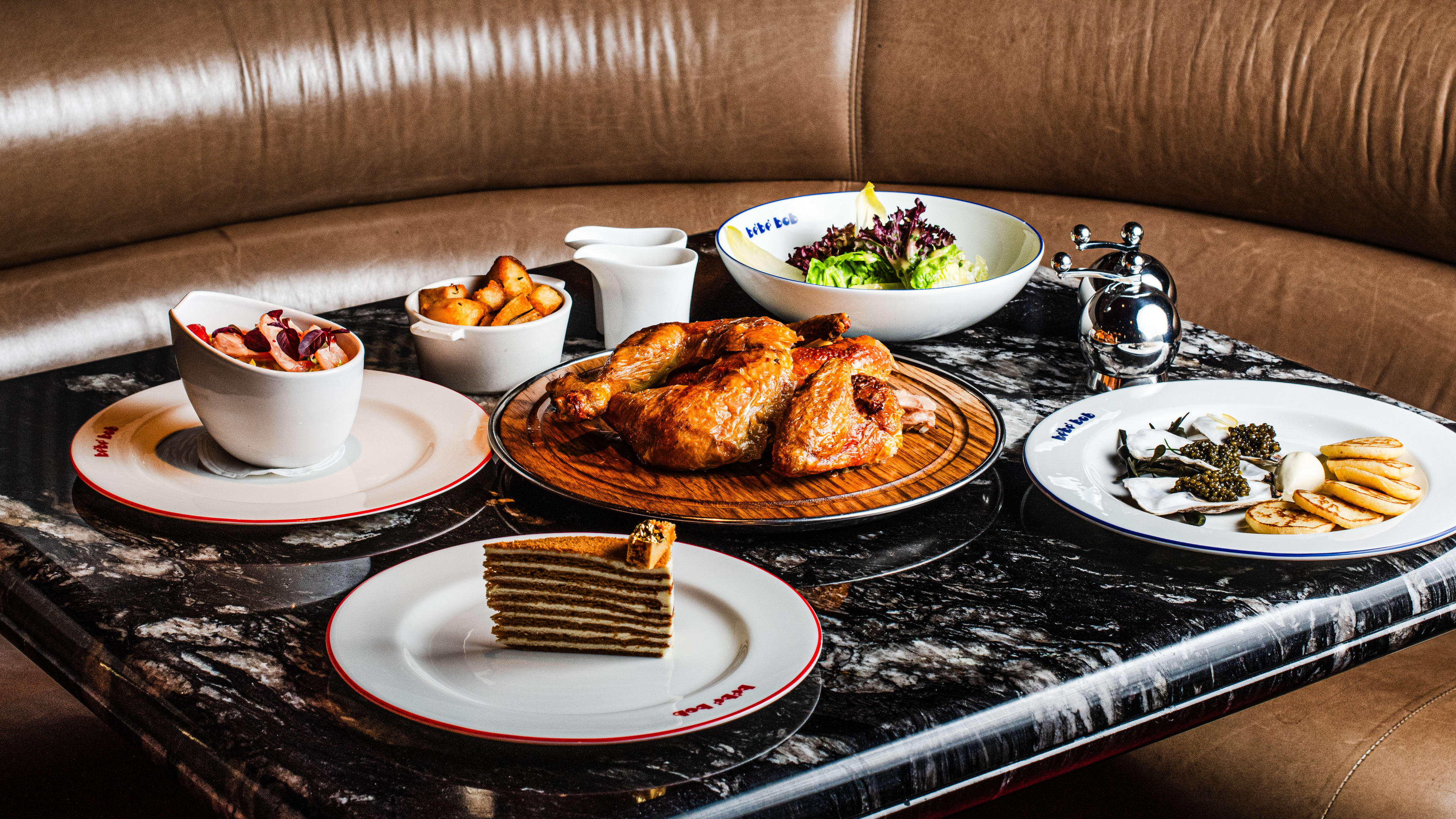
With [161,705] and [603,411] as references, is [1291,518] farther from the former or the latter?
[161,705]

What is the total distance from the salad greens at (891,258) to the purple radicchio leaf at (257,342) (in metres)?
0.76

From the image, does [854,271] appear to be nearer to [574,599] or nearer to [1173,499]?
[1173,499]

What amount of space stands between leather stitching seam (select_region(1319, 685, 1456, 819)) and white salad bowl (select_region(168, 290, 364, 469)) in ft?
3.83

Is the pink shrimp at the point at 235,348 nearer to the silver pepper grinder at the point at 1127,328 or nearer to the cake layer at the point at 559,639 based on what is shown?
the cake layer at the point at 559,639

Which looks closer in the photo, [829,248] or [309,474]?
[309,474]

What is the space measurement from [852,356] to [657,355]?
0.22 meters

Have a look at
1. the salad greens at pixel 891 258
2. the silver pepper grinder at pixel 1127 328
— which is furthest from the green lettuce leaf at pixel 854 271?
the silver pepper grinder at pixel 1127 328

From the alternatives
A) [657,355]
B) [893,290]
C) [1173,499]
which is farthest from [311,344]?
[1173,499]

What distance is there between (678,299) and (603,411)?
35cm

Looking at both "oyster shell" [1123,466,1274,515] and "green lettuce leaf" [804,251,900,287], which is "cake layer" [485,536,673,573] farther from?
"green lettuce leaf" [804,251,900,287]

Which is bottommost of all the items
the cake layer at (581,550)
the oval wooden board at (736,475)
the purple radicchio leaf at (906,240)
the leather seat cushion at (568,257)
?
the leather seat cushion at (568,257)

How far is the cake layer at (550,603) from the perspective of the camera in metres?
0.83

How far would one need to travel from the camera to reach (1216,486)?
1052 millimetres

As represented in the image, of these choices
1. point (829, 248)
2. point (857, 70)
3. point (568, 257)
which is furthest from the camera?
point (857, 70)
